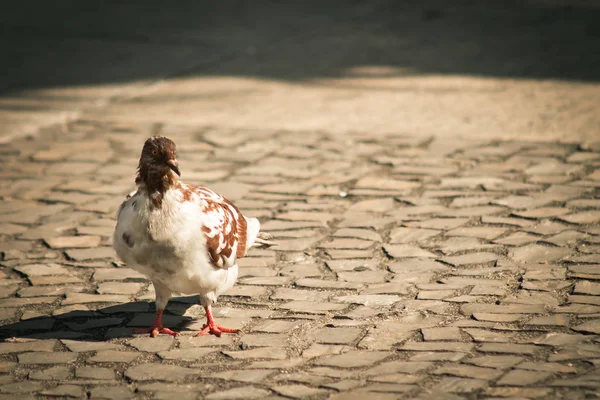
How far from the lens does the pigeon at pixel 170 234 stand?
459 cm

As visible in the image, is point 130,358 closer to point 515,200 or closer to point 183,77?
point 515,200

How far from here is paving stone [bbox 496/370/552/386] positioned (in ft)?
13.5

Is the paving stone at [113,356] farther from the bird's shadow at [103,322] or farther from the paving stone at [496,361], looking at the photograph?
the paving stone at [496,361]

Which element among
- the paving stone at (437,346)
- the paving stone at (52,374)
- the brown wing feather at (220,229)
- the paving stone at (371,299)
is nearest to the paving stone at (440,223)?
the paving stone at (371,299)

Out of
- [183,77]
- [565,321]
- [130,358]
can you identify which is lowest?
[130,358]

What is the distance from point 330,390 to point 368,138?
15.5 ft

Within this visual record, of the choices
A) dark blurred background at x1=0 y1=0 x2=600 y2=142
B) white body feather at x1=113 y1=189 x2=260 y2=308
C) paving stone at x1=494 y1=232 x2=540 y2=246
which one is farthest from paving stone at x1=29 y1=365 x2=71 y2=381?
dark blurred background at x1=0 y1=0 x2=600 y2=142

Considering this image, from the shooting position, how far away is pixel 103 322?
16.8 feet

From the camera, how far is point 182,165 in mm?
7867

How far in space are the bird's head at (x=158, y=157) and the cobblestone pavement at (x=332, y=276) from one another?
3.33 ft

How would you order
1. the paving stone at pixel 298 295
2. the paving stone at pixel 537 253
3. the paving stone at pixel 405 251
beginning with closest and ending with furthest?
the paving stone at pixel 298 295, the paving stone at pixel 537 253, the paving stone at pixel 405 251

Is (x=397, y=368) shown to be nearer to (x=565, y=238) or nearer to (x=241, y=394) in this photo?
(x=241, y=394)

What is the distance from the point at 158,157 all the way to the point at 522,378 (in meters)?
2.24

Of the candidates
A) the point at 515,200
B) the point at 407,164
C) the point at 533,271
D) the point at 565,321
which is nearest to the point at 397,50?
the point at 407,164
